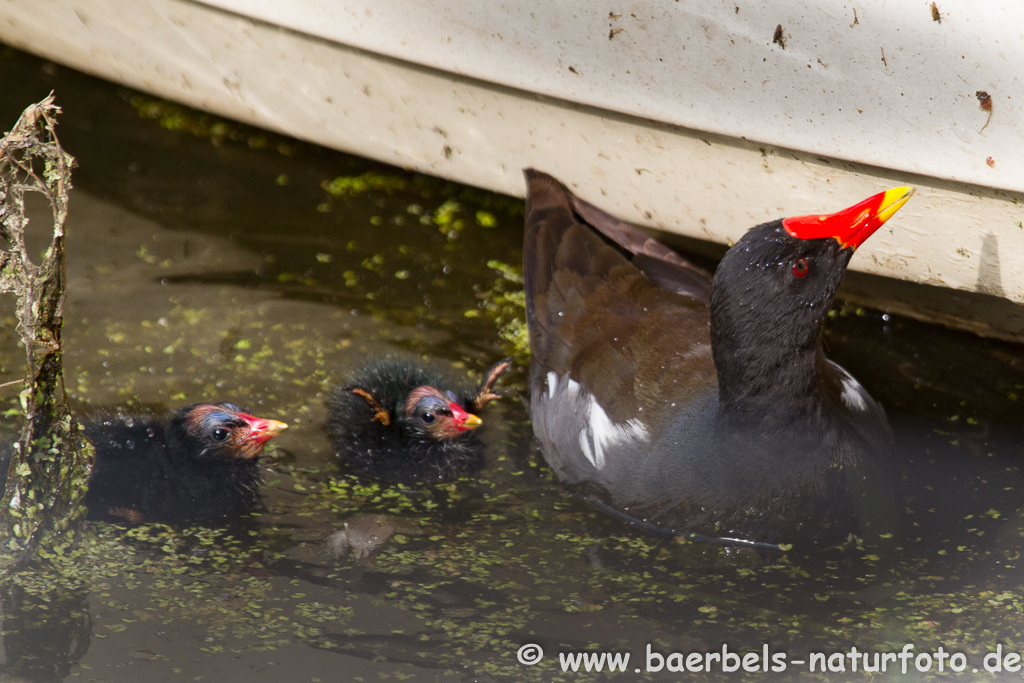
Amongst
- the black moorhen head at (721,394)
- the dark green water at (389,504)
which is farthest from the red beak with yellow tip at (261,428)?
the black moorhen head at (721,394)

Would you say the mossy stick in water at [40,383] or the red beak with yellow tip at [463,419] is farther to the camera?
the red beak with yellow tip at [463,419]

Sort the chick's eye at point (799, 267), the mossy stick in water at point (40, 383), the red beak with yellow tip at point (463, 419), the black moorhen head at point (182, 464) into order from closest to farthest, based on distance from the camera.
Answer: the mossy stick in water at point (40, 383) → the chick's eye at point (799, 267) → the black moorhen head at point (182, 464) → the red beak with yellow tip at point (463, 419)

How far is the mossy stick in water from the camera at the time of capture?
2.60m

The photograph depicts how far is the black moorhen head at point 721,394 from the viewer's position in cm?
281

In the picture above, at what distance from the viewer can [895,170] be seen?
312cm

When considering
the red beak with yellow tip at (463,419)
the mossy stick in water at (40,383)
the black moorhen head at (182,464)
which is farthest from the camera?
the red beak with yellow tip at (463,419)

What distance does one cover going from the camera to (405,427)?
3373 millimetres

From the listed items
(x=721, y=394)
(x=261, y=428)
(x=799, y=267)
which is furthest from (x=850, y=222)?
(x=261, y=428)

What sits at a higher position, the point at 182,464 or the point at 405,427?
the point at 405,427

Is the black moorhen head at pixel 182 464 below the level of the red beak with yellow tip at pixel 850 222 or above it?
below

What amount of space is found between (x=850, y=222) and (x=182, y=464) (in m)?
2.05

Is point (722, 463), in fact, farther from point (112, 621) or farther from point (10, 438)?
point (10, 438)

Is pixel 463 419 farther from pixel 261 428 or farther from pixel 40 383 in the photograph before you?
pixel 40 383

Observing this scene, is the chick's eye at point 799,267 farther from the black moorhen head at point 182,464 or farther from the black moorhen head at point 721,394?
the black moorhen head at point 182,464
